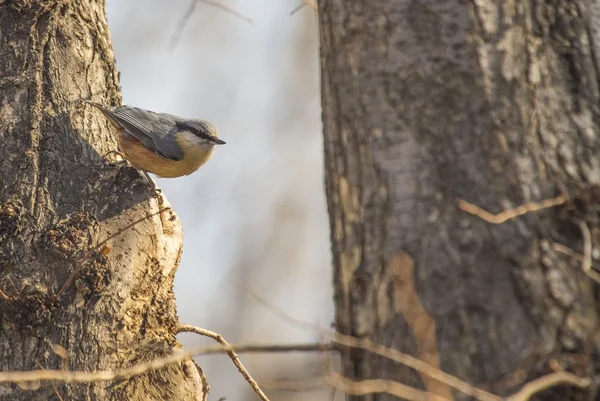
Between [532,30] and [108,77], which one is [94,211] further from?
[532,30]

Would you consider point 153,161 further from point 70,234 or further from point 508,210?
point 508,210

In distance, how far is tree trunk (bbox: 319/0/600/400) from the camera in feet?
5.64

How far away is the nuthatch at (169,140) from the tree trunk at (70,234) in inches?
29.1

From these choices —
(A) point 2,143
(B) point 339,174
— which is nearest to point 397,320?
(B) point 339,174

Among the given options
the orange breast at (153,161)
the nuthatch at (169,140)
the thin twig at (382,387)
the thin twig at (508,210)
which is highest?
the nuthatch at (169,140)

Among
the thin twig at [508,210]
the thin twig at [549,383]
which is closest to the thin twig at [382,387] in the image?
the thin twig at [549,383]

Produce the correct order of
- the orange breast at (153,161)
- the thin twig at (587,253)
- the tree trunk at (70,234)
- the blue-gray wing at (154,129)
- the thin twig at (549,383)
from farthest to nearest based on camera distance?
the blue-gray wing at (154,129) < the orange breast at (153,161) < the tree trunk at (70,234) < the thin twig at (587,253) < the thin twig at (549,383)

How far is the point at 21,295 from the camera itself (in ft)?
9.55

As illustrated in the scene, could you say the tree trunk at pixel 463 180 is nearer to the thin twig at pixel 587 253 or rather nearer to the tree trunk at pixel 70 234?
the thin twig at pixel 587 253

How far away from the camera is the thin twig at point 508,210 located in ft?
5.62

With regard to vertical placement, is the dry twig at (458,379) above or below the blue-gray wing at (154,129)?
below

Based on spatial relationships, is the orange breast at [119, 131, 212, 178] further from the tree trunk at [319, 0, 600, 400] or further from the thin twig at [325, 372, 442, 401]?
the thin twig at [325, 372, 442, 401]

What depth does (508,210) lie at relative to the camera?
5.81 ft

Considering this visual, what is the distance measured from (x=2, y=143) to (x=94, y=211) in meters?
0.55
